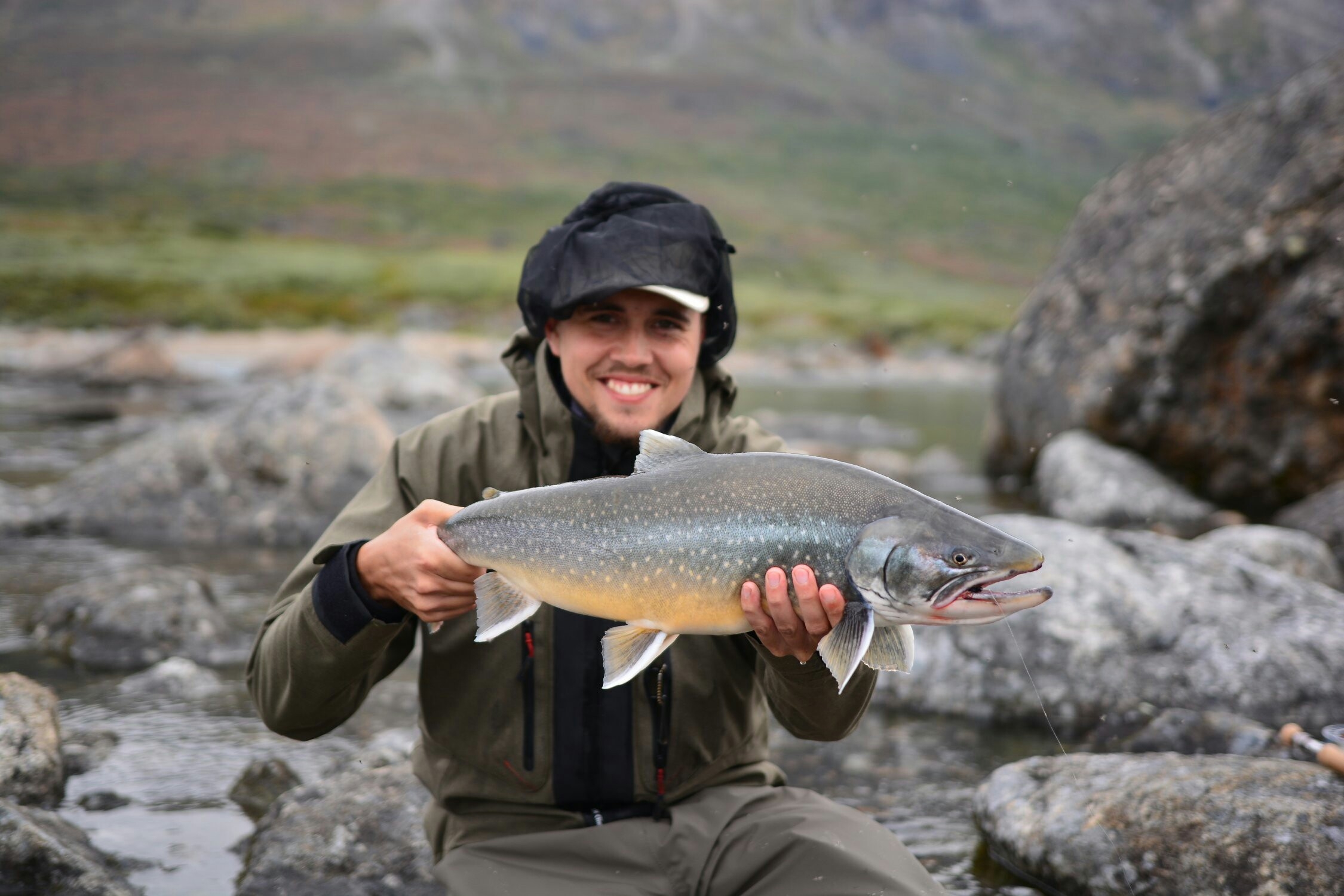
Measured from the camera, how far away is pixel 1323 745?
3.70 m

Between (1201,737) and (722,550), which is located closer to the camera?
(722,550)

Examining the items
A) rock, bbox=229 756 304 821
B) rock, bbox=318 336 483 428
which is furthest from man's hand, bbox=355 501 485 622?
rock, bbox=318 336 483 428

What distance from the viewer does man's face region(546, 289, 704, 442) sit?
3.09 meters

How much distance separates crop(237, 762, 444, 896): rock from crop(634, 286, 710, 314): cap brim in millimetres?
2135

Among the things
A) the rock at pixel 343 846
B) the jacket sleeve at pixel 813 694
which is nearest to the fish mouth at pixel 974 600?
the jacket sleeve at pixel 813 694

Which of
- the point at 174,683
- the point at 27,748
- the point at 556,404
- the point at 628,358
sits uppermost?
the point at 628,358

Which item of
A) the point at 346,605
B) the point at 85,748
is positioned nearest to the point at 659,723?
the point at 346,605

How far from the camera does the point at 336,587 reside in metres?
2.78

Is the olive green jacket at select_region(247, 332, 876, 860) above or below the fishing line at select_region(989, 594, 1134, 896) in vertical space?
above

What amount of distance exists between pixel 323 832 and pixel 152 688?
7.21 feet

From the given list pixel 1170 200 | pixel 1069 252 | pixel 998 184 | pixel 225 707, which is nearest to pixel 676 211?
pixel 225 707

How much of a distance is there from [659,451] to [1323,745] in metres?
2.73

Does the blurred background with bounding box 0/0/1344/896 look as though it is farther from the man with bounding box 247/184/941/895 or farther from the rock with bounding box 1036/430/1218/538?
the man with bounding box 247/184/941/895

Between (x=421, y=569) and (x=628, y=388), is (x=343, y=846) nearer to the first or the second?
(x=421, y=569)
